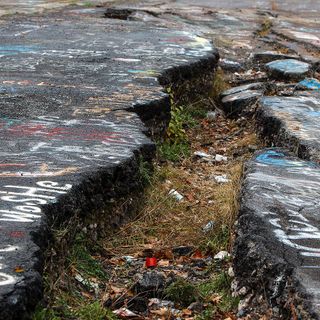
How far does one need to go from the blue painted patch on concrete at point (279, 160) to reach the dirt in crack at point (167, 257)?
0.48 ft

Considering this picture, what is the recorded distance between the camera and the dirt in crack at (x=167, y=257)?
2.34 meters

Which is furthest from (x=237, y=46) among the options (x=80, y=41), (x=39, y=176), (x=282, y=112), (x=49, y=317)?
(x=49, y=317)

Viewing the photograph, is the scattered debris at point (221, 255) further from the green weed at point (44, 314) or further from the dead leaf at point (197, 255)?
the green weed at point (44, 314)

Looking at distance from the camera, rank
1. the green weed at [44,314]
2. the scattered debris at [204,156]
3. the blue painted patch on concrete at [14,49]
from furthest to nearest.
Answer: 1. the blue painted patch on concrete at [14,49]
2. the scattered debris at [204,156]
3. the green weed at [44,314]

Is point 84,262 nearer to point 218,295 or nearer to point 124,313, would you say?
point 124,313

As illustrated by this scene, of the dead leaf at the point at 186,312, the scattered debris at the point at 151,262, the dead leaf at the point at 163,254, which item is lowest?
the dead leaf at the point at 163,254

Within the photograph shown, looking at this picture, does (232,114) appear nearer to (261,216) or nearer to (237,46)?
(237,46)

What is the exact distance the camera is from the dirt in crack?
234 centimetres

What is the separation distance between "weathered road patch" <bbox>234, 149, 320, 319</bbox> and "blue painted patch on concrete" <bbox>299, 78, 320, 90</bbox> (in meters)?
2.00

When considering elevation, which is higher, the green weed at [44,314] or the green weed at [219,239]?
the green weed at [44,314]

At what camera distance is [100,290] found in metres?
2.46

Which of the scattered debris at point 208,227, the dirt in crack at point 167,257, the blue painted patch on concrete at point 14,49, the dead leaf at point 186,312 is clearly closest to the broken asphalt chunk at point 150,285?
the dirt in crack at point 167,257

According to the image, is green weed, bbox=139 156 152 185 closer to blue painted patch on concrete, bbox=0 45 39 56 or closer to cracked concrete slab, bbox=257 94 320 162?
cracked concrete slab, bbox=257 94 320 162

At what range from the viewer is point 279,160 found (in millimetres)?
3254
